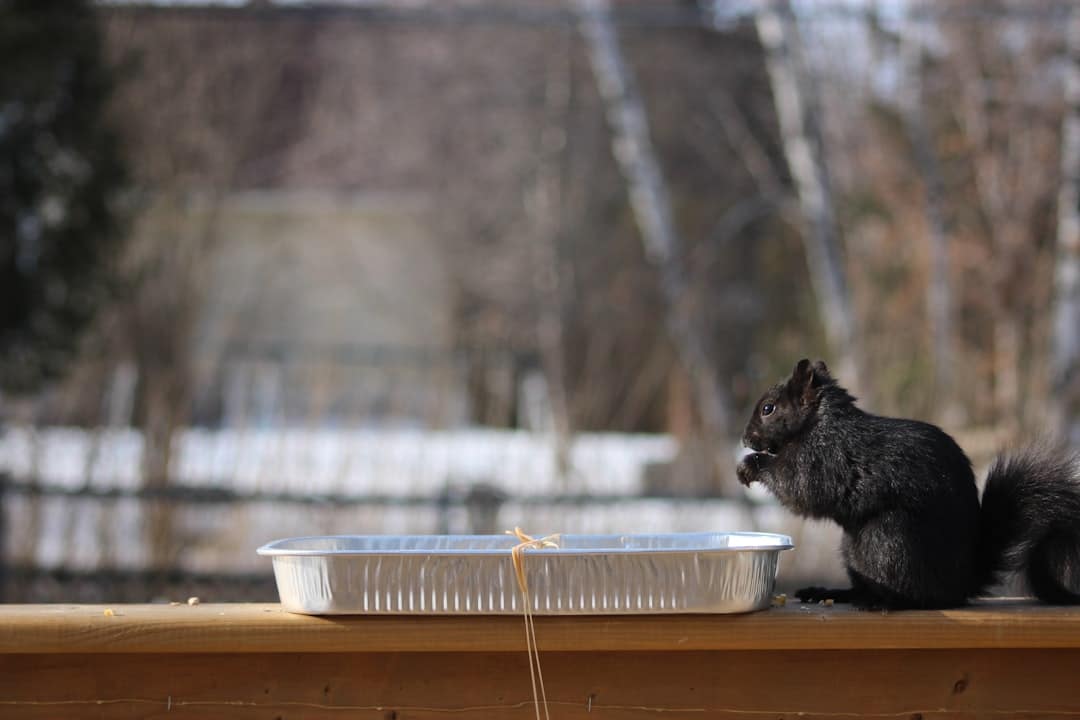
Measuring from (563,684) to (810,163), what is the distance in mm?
5117

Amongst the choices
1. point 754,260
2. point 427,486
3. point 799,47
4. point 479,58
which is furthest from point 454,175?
point 427,486

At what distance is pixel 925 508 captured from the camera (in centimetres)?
178

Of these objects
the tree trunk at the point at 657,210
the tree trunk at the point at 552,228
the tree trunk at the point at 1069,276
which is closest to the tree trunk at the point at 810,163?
the tree trunk at the point at 657,210

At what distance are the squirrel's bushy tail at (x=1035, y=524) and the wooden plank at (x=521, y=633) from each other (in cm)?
22

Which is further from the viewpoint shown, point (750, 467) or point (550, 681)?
point (750, 467)

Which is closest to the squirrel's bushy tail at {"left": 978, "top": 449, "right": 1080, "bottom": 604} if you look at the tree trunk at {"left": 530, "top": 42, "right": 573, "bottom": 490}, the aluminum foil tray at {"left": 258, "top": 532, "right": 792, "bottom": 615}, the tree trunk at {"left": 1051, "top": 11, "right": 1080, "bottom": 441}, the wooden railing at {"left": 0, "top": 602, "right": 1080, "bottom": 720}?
the wooden railing at {"left": 0, "top": 602, "right": 1080, "bottom": 720}

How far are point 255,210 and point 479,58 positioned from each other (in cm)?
268

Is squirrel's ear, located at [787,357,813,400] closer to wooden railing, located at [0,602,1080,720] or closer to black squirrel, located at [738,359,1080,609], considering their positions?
black squirrel, located at [738,359,1080,609]

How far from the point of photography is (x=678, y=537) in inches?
77.2

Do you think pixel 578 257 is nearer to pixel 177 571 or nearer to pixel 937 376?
pixel 937 376

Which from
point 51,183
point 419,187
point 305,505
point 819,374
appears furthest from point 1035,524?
point 419,187

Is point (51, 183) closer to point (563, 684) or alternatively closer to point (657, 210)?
point (657, 210)

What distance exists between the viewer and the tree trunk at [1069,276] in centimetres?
582

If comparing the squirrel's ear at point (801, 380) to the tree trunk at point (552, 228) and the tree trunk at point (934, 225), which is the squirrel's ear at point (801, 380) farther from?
the tree trunk at point (552, 228)
